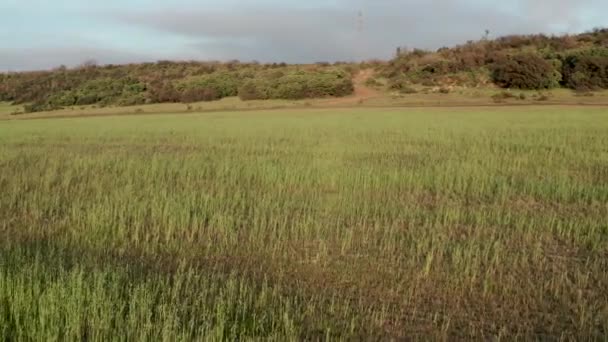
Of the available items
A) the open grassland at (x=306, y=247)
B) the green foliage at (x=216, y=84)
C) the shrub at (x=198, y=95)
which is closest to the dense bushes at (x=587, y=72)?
the green foliage at (x=216, y=84)

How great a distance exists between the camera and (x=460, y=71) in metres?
48.0

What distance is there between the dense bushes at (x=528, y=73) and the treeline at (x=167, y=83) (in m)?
11.3

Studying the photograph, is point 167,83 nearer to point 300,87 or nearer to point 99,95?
point 99,95

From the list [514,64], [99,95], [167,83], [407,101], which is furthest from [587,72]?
[99,95]

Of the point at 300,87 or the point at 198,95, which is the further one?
the point at 198,95

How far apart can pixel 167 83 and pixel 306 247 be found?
53494 millimetres

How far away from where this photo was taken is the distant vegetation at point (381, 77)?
135 ft

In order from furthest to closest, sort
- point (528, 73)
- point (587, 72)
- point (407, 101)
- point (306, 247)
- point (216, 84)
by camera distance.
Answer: point (216, 84) → point (528, 73) → point (407, 101) → point (587, 72) → point (306, 247)

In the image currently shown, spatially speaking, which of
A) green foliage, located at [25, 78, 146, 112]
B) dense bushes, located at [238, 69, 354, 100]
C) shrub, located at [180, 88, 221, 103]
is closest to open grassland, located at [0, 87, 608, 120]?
dense bushes, located at [238, 69, 354, 100]

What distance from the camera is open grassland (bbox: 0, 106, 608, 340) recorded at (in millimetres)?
3678

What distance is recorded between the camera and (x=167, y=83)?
5697 centimetres

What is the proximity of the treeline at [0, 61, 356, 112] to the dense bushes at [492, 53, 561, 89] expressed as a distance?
11305mm

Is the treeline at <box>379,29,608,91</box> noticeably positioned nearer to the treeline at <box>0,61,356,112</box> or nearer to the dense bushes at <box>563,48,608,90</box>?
the dense bushes at <box>563,48,608,90</box>

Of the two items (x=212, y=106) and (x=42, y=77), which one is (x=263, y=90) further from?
(x=42, y=77)
